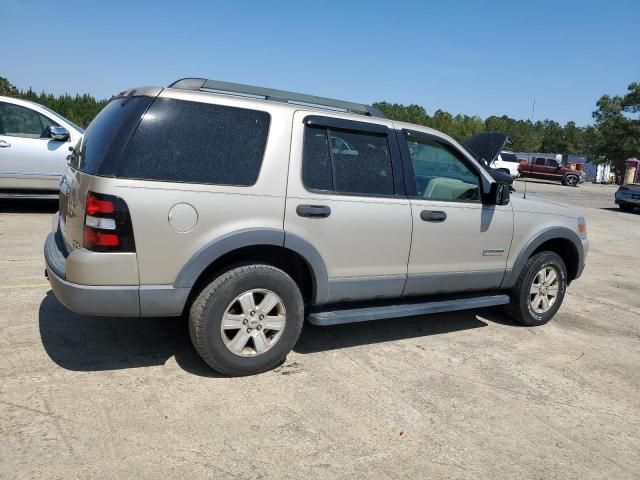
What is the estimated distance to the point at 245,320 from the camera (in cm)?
361

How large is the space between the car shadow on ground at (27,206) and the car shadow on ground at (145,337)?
5.28 m

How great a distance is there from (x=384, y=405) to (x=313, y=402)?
47cm

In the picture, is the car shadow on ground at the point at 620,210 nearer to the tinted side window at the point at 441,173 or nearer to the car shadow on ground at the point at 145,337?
the car shadow on ground at the point at 145,337

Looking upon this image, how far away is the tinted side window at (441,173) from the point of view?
14.7 ft

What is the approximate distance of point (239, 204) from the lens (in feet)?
11.4

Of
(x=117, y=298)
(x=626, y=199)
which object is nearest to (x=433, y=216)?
(x=117, y=298)

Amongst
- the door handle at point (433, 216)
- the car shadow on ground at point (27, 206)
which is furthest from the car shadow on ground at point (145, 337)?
the car shadow on ground at point (27, 206)

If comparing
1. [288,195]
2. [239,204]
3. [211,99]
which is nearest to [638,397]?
[288,195]

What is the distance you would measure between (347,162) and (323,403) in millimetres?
1766

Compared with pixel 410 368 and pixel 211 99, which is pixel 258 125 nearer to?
pixel 211 99

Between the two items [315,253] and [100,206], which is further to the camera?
[315,253]

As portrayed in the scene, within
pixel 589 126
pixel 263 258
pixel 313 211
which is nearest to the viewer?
pixel 313 211

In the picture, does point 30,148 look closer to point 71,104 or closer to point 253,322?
point 253,322

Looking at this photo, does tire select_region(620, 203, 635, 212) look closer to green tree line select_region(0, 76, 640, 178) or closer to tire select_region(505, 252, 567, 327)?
green tree line select_region(0, 76, 640, 178)
